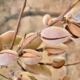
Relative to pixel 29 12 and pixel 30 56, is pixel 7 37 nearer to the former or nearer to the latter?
pixel 30 56

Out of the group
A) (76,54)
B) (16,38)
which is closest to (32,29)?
(76,54)

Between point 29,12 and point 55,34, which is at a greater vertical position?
point 55,34

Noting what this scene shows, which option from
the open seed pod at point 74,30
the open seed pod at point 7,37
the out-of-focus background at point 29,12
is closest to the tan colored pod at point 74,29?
the open seed pod at point 74,30

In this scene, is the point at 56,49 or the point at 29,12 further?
the point at 29,12

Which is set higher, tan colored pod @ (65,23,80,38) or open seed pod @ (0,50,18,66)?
tan colored pod @ (65,23,80,38)

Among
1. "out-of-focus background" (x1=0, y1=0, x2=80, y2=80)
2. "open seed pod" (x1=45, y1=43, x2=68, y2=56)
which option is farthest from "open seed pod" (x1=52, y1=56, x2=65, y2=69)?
"out-of-focus background" (x1=0, y1=0, x2=80, y2=80)

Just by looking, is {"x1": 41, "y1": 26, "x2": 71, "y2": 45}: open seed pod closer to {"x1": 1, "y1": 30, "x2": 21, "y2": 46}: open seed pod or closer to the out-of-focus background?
{"x1": 1, "y1": 30, "x2": 21, "y2": 46}: open seed pod

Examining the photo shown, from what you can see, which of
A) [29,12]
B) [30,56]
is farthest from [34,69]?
[29,12]

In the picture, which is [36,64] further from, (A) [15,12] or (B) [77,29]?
(A) [15,12]

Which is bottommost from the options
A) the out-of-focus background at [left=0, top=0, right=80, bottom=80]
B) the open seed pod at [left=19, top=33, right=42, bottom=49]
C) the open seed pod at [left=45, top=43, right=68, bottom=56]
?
the out-of-focus background at [left=0, top=0, right=80, bottom=80]
